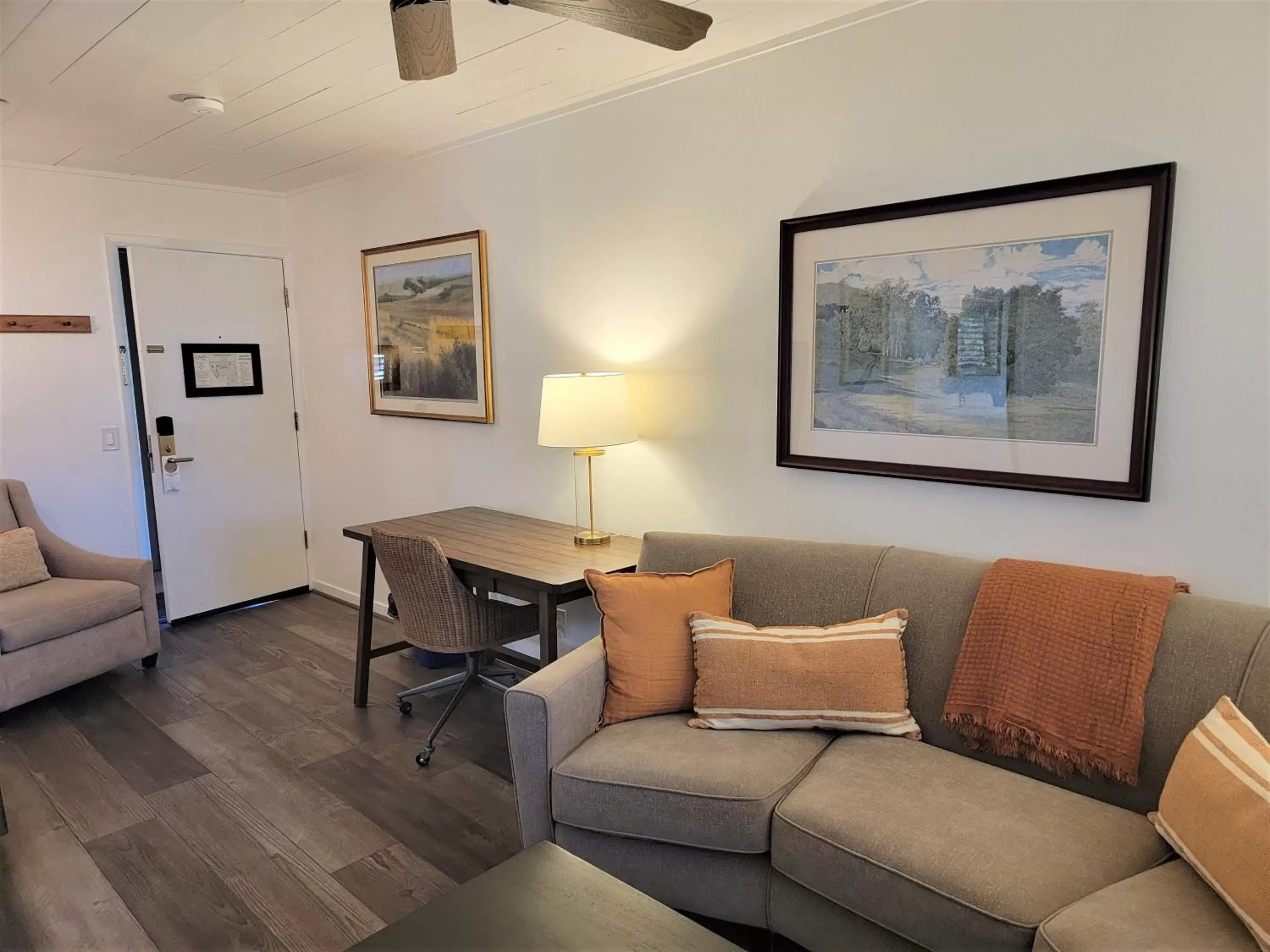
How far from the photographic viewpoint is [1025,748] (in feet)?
6.28

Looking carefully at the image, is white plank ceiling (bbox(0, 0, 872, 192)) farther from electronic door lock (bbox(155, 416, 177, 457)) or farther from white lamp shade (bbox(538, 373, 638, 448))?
electronic door lock (bbox(155, 416, 177, 457))

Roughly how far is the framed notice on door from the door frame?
0.69ft

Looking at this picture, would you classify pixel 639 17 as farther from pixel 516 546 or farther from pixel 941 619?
pixel 516 546

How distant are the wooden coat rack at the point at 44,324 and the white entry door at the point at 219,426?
230mm

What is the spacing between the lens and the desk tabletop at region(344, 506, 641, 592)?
8.82 ft

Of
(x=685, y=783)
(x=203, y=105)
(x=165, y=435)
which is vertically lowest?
(x=685, y=783)

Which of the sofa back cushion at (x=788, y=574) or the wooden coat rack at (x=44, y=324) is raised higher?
the wooden coat rack at (x=44, y=324)

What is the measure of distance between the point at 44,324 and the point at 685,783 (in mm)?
3789

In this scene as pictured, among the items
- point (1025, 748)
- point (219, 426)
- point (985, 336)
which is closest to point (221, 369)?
point (219, 426)

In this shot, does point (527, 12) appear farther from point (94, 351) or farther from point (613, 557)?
point (94, 351)

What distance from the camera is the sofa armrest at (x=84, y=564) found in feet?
12.0

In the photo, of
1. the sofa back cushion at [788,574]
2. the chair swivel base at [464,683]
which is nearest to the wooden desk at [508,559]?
the chair swivel base at [464,683]

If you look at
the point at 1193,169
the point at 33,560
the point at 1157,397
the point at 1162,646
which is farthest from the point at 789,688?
the point at 33,560

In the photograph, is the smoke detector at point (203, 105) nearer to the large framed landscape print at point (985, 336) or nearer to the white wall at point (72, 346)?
the white wall at point (72, 346)
